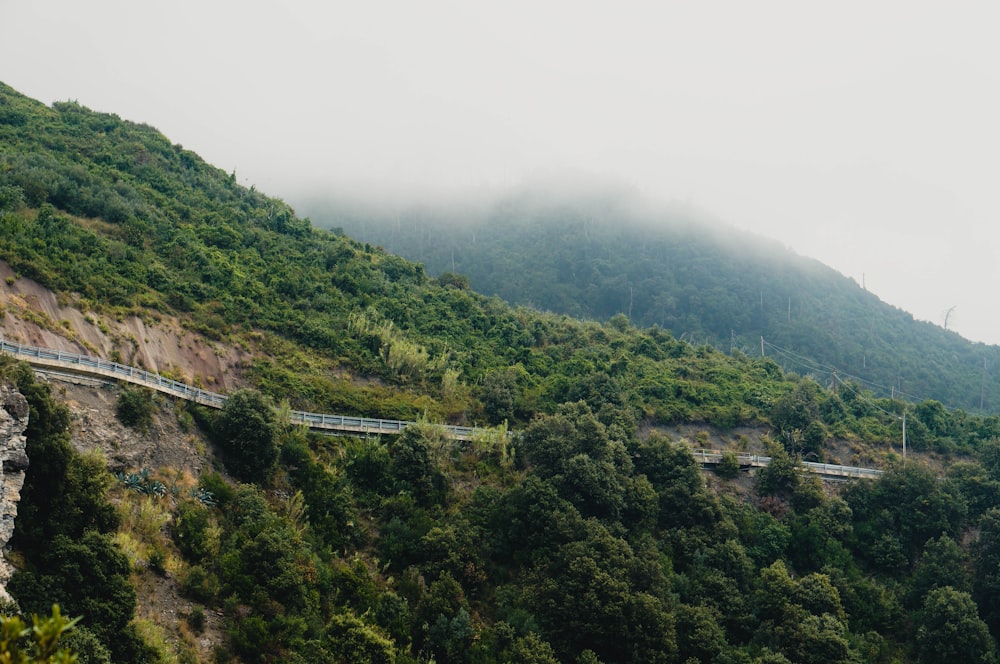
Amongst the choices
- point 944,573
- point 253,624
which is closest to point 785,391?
point 944,573

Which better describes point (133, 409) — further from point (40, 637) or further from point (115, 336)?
point (40, 637)

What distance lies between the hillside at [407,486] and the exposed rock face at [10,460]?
174cm

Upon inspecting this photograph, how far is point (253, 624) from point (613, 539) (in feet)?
57.8

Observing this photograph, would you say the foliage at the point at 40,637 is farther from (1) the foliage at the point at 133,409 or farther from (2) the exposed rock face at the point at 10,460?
(1) the foliage at the point at 133,409

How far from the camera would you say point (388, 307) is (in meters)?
59.5

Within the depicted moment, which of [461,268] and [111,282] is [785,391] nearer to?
[111,282]

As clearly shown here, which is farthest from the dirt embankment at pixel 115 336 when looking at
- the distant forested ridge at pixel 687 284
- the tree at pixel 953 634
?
the distant forested ridge at pixel 687 284

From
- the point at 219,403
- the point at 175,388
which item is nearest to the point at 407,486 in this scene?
the point at 219,403

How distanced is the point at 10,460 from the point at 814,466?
4568cm

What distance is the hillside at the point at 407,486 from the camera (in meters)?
27.2

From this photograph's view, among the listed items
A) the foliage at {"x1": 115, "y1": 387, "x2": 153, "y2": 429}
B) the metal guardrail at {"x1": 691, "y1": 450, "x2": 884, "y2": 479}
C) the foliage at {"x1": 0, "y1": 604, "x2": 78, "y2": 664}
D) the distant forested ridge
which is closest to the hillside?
the foliage at {"x1": 115, "y1": 387, "x2": 153, "y2": 429}

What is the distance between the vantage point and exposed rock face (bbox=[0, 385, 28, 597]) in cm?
1991

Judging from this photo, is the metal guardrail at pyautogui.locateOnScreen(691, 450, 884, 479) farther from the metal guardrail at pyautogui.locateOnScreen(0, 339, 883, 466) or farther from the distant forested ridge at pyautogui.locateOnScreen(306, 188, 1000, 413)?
the distant forested ridge at pyautogui.locateOnScreen(306, 188, 1000, 413)

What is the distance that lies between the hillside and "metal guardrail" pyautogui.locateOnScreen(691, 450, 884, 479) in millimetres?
1188
